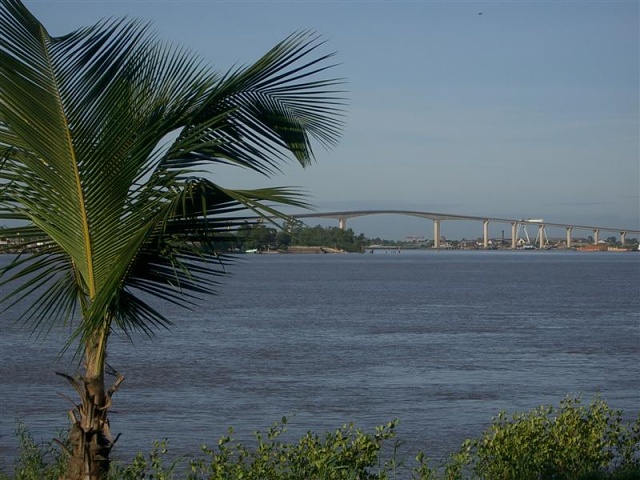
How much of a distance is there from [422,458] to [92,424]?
3029 mm

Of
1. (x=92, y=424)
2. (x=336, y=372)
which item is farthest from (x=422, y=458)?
(x=336, y=372)

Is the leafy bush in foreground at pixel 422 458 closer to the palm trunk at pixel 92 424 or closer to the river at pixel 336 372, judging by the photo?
the palm trunk at pixel 92 424

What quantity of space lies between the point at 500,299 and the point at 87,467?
50897 mm

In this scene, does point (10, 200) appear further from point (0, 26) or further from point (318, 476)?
point (318, 476)

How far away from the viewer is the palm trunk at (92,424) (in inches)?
228

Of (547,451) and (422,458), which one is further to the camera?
(547,451)

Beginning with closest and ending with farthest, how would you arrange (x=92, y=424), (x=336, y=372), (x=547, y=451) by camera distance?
(x=92, y=424) → (x=547, y=451) → (x=336, y=372)

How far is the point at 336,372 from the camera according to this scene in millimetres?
22172

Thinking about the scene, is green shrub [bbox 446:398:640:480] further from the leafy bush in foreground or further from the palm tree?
the palm tree

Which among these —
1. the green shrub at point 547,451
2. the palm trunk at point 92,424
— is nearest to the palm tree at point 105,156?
the palm trunk at point 92,424

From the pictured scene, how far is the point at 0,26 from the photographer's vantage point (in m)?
5.73

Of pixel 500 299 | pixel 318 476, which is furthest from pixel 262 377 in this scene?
pixel 500 299

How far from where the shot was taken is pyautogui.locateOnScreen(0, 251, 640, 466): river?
1545 cm

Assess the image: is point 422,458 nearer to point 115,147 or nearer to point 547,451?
point 547,451
